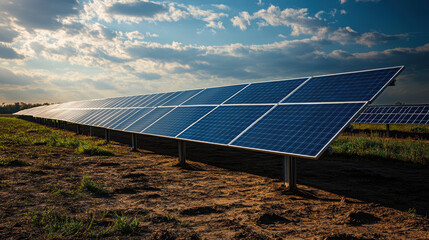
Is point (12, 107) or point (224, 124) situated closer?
point (224, 124)

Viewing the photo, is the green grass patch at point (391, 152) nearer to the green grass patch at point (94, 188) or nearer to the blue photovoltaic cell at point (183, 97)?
the blue photovoltaic cell at point (183, 97)

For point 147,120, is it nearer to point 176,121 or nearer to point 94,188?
point 176,121

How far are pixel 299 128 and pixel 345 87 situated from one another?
8.20ft

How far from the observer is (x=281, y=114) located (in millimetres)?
8211

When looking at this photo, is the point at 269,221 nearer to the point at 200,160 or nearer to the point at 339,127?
the point at 339,127

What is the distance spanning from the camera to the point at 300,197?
22.7ft

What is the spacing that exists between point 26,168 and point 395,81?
1203cm

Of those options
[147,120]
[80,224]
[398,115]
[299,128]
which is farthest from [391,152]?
[398,115]

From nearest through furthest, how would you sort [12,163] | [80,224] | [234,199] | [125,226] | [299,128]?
[125,226], [80,224], [234,199], [299,128], [12,163]

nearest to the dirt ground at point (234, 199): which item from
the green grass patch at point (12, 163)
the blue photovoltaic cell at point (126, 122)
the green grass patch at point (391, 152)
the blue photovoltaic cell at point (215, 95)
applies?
the green grass patch at point (12, 163)

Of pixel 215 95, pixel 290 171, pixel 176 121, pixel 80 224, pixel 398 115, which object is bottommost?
pixel 80 224

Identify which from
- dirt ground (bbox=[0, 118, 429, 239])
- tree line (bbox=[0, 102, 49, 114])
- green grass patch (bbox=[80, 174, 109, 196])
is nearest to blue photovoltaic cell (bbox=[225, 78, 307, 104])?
dirt ground (bbox=[0, 118, 429, 239])

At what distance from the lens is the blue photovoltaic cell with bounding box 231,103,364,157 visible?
20.5 ft

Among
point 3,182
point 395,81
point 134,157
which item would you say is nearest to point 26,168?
point 3,182
